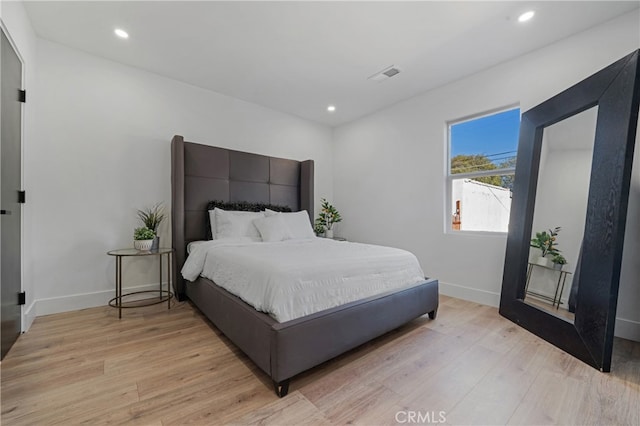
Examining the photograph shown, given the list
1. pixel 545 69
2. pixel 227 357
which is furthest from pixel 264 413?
pixel 545 69

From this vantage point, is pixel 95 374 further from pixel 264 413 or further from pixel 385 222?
pixel 385 222

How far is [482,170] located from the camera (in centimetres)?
327

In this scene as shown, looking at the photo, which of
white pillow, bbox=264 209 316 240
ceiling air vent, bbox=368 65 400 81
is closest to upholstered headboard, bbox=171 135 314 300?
white pillow, bbox=264 209 316 240

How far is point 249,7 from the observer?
87.2 inches

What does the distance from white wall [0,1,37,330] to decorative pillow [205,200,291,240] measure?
1557 mm

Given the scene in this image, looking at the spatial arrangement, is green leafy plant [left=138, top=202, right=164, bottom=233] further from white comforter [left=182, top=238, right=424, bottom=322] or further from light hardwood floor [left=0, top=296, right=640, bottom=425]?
light hardwood floor [left=0, top=296, right=640, bottom=425]

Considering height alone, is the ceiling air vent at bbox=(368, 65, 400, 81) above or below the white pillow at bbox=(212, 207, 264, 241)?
above

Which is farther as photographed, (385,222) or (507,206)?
(385,222)

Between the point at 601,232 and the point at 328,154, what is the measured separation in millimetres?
3916

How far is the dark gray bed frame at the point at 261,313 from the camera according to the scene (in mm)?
1572

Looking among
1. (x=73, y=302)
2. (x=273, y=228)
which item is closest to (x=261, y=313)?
(x=273, y=228)

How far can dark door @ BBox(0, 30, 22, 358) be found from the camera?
6.24ft

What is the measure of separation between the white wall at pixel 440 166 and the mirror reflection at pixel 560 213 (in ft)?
1.52

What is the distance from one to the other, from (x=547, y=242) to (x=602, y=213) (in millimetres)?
637
